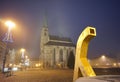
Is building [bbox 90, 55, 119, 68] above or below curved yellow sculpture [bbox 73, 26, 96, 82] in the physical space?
below

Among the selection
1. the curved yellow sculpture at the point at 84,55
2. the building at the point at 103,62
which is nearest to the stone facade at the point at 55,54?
the building at the point at 103,62

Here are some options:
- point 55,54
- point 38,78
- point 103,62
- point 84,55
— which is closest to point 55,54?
point 55,54

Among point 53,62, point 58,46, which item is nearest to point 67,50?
point 58,46

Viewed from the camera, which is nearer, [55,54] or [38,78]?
[38,78]

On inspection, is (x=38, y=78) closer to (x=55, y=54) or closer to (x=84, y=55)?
(x=84, y=55)

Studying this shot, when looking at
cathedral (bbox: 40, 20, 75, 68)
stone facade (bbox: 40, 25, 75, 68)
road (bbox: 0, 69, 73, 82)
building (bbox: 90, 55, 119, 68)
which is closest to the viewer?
road (bbox: 0, 69, 73, 82)

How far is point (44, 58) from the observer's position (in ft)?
266

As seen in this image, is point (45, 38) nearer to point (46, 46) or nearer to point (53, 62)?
point (46, 46)

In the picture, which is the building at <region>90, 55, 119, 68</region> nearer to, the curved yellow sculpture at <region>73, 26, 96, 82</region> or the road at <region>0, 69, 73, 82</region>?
the road at <region>0, 69, 73, 82</region>

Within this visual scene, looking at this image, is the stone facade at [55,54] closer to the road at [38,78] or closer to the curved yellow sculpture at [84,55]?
the road at [38,78]

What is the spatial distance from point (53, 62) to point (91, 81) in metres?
78.9

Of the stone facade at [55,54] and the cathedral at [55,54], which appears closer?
the cathedral at [55,54]

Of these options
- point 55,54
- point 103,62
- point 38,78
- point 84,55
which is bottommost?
point 103,62

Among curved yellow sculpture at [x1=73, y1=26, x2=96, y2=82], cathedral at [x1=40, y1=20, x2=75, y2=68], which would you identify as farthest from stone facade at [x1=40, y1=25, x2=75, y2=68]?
curved yellow sculpture at [x1=73, y1=26, x2=96, y2=82]
